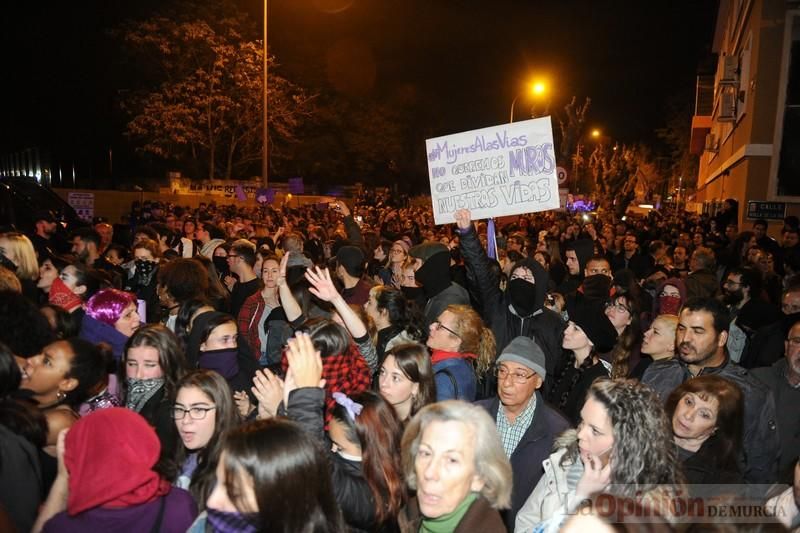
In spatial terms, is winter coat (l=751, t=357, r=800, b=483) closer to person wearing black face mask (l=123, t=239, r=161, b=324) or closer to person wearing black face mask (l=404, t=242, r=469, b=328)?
person wearing black face mask (l=404, t=242, r=469, b=328)

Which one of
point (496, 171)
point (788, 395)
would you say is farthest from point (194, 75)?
point (788, 395)

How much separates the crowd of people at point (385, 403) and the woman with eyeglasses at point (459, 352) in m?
0.02

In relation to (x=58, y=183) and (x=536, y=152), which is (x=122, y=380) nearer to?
(x=536, y=152)

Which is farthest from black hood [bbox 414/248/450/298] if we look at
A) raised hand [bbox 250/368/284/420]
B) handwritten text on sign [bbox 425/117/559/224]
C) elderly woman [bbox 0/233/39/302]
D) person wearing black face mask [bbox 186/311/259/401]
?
elderly woman [bbox 0/233/39/302]

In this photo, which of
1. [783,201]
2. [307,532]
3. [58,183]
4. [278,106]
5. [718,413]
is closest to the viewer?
[307,532]

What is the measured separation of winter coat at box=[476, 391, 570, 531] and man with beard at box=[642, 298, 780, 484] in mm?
918

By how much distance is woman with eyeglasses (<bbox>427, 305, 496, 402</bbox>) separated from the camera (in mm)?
4402

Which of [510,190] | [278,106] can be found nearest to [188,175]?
[278,106]

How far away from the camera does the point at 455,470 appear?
8.95 feet

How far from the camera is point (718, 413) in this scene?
351cm

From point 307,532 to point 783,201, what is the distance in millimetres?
19478

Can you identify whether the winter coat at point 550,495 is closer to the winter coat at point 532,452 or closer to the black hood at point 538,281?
the winter coat at point 532,452

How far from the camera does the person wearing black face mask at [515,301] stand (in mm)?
5648

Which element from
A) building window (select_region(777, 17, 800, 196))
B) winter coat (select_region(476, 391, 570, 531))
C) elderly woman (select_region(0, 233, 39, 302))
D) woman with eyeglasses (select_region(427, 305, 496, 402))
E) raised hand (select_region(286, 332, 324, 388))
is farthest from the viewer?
building window (select_region(777, 17, 800, 196))
